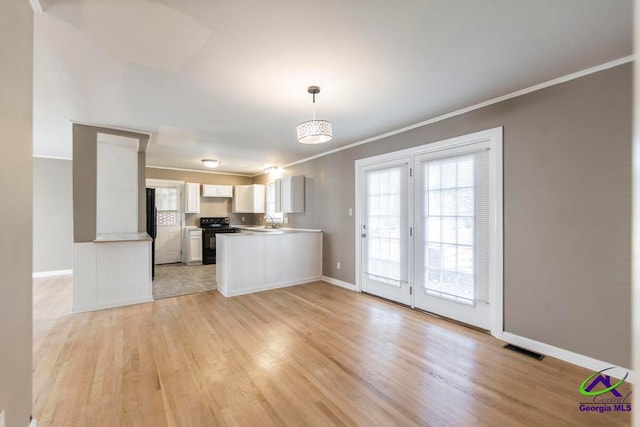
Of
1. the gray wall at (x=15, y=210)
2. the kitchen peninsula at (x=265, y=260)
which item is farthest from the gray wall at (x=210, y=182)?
the gray wall at (x=15, y=210)

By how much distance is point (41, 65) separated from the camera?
2.13 metres

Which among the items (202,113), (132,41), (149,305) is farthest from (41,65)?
(149,305)

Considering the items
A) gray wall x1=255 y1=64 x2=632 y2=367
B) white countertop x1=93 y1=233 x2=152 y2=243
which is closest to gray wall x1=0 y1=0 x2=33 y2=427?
white countertop x1=93 y1=233 x2=152 y2=243

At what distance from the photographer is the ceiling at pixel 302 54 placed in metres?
1.58

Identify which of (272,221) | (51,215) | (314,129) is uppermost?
(314,129)

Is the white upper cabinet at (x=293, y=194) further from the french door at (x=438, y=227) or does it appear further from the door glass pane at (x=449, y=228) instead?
the door glass pane at (x=449, y=228)

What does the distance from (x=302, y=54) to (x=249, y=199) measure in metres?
6.10

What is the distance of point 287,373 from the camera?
84.8 inches

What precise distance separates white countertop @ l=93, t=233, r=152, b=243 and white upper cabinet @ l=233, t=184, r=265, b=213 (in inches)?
135

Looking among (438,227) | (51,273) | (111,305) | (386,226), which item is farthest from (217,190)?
(438,227)

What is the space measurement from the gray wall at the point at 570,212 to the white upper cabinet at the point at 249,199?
5630 mm

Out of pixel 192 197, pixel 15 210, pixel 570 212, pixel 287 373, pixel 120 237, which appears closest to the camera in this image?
pixel 15 210

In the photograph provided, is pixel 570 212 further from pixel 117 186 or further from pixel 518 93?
pixel 117 186

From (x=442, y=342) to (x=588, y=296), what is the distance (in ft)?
4.13
